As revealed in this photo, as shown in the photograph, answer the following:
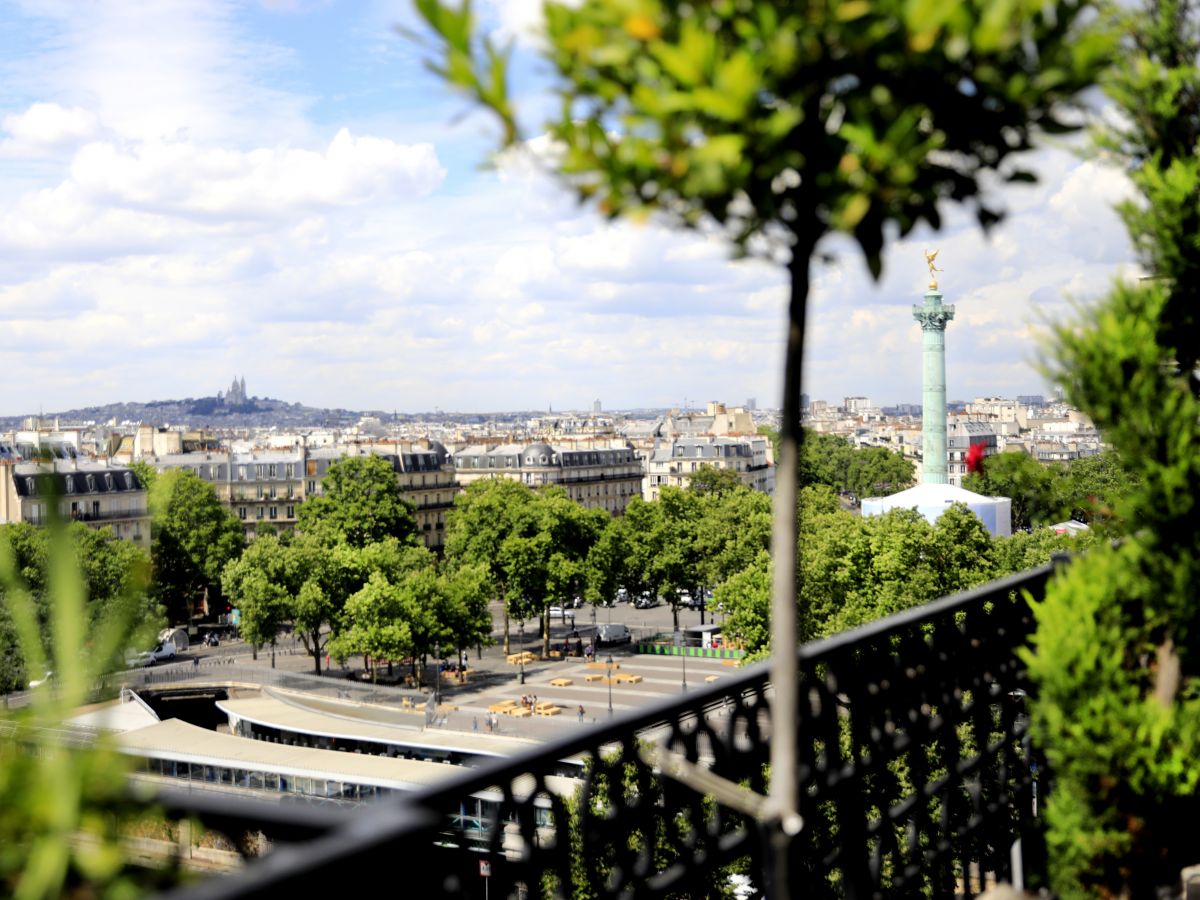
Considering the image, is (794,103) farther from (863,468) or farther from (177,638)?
(863,468)

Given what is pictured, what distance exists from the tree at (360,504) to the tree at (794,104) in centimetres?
6311

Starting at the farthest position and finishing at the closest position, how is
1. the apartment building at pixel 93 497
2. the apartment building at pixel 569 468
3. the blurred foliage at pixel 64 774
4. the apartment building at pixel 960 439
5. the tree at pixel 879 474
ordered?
1. the apartment building at pixel 960 439
2. the tree at pixel 879 474
3. the apartment building at pixel 569 468
4. the apartment building at pixel 93 497
5. the blurred foliage at pixel 64 774

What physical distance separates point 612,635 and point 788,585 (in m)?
61.5

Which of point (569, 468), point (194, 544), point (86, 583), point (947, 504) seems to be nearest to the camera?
point (86, 583)

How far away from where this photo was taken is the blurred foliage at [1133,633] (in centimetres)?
461

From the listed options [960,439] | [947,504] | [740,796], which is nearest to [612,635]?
[947,504]

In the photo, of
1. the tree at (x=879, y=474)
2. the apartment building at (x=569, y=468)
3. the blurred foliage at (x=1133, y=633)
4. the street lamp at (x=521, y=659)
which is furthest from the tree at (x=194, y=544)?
the blurred foliage at (x=1133, y=633)

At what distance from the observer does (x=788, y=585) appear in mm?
3219

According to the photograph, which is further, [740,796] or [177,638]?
[177,638]

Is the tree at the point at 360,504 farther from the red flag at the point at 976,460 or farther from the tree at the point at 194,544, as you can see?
the red flag at the point at 976,460

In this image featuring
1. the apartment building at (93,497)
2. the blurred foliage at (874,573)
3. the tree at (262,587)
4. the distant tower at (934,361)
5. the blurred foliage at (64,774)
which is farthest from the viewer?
the apartment building at (93,497)

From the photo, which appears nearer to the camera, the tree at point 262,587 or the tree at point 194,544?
the tree at point 262,587

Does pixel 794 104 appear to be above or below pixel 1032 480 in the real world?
above

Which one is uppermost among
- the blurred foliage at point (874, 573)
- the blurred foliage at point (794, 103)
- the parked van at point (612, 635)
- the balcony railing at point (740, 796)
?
the blurred foliage at point (794, 103)
